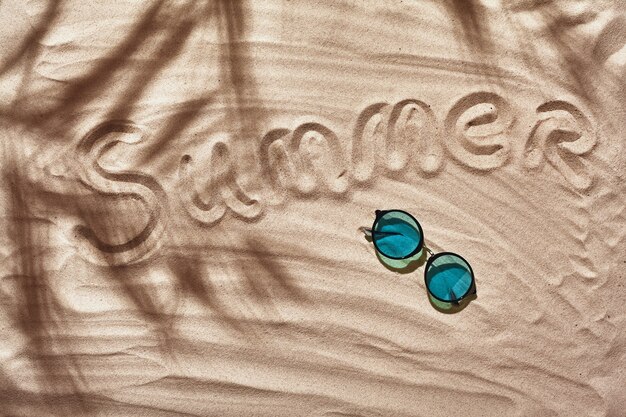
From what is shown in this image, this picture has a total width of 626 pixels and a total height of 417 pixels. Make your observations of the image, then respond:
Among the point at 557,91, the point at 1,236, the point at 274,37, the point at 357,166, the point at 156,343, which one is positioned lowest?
the point at 156,343

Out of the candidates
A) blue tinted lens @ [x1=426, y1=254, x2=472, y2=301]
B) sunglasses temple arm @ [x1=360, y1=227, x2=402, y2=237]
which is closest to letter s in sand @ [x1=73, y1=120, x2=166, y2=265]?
sunglasses temple arm @ [x1=360, y1=227, x2=402, y2=237]

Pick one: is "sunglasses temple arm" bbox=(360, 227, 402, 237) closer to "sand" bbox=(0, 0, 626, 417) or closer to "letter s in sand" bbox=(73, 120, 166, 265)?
"sand" bbox=(0, 0, 626, 417)

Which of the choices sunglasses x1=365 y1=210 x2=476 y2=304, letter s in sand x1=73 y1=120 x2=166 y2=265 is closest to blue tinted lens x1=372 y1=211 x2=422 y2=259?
sunglasses x1=365 y1=210 x2=476 y2=304

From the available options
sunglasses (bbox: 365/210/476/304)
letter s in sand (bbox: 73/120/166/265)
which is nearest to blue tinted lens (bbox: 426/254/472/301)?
sunglasses (bbox: 365/210/476/304)

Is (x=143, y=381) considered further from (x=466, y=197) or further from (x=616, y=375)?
(x=616, y=375)

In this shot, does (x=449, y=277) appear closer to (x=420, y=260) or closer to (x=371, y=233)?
(x=420, y=260)

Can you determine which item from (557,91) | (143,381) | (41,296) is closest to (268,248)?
(143,381)

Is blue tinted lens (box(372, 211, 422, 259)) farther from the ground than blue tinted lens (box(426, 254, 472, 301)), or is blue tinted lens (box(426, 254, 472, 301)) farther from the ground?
blue tinted lens (box(372, 211, 422, 259))

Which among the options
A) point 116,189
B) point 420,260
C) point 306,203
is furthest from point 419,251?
point 116,189

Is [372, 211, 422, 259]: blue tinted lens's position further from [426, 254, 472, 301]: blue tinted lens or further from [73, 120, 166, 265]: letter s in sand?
[73, 120, 166, 265]: letter s in sand
